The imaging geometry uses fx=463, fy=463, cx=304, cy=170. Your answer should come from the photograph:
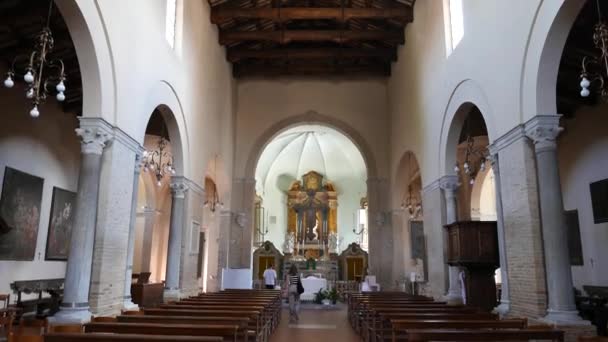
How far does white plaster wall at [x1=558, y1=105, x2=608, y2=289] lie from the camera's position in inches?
414

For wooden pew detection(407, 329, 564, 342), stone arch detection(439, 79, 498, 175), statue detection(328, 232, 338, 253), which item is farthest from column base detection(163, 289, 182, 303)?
statue detection(328, 232, 338, 253)

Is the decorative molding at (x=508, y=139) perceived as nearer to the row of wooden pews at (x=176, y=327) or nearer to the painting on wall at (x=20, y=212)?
the row of wooden pews at (x=176, y=327)

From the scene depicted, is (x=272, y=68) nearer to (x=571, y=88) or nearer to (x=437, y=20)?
(x=437, y=20)

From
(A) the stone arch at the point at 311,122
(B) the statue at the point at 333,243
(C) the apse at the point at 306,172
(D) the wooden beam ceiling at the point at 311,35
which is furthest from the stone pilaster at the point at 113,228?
(B) the statue at the point at 333,243

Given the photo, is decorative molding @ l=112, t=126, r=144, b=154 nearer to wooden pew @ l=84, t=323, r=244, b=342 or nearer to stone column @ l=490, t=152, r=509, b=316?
wooden pew @ l=84, t=323, r=244, b=342

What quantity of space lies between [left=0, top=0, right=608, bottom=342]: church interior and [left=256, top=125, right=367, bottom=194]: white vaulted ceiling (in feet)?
23.5

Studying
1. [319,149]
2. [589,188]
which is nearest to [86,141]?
[589,188]

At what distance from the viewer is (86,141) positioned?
23.4ft

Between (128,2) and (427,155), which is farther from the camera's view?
(427,155)

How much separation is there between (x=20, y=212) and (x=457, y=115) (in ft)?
33.2

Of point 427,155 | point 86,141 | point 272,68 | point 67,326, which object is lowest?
point 67,326

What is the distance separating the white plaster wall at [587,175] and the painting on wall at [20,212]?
1283 cm

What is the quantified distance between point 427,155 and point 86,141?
869cm

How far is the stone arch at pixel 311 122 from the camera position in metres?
17.6
